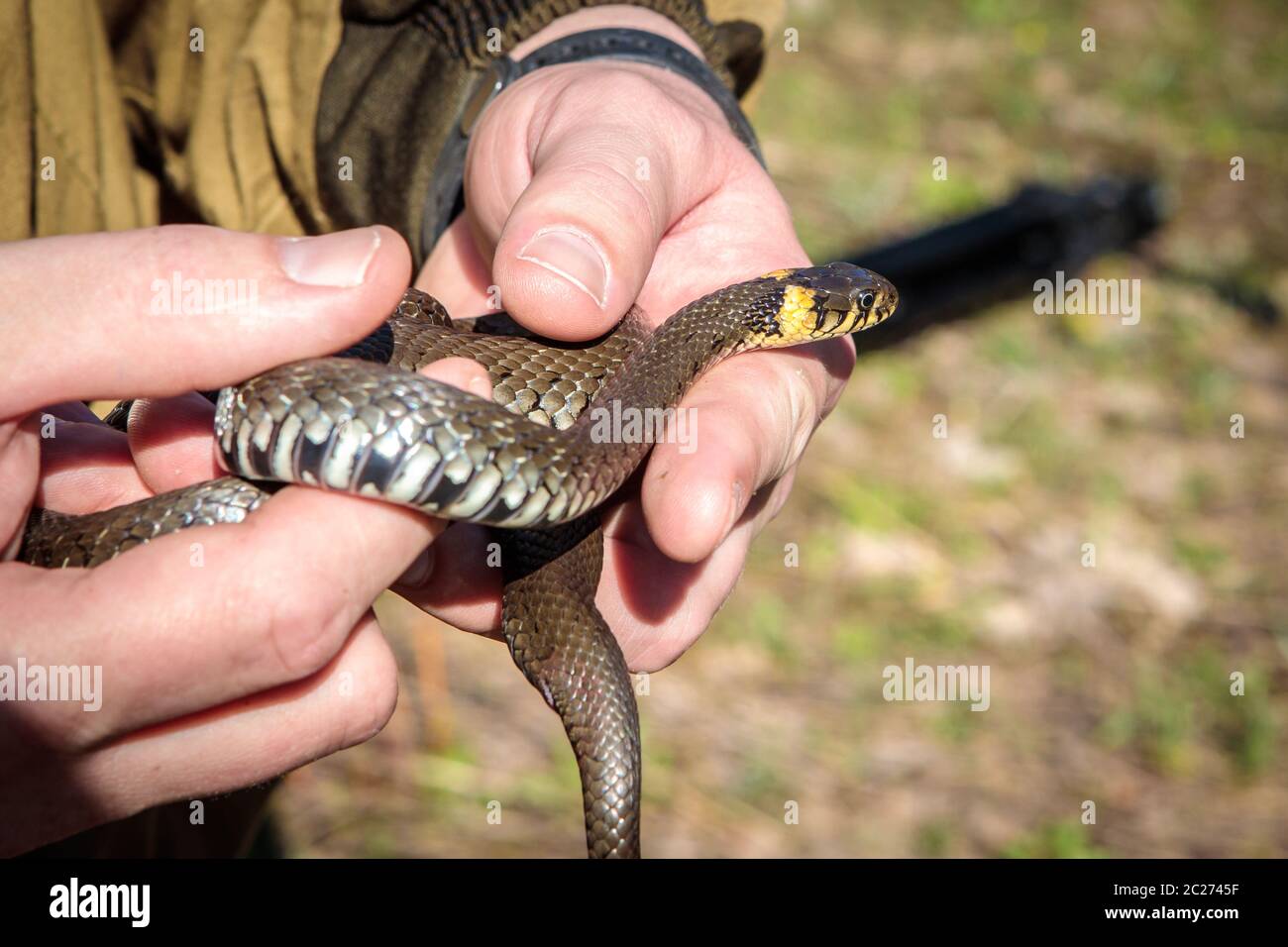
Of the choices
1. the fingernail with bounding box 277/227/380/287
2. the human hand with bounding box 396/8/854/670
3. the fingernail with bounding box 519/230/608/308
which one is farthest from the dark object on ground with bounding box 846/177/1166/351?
the fingernail with bounding box 277/227/380/287

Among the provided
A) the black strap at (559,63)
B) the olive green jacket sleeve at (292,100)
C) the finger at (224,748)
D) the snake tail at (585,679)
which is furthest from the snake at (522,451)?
the olive green jacket sleeve at (292,100)

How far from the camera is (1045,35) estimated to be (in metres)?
15.9

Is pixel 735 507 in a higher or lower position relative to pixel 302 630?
higher

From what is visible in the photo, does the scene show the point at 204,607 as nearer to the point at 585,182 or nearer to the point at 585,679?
the point at 585,679

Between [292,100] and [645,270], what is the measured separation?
7.89ft

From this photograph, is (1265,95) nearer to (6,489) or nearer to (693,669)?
(693,669)

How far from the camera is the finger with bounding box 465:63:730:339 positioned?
3.94 meters

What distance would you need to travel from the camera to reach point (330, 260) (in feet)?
11.3

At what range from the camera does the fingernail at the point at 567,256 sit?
3.90m

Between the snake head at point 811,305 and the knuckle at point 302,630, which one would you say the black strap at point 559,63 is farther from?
the knuckle at point 302,630

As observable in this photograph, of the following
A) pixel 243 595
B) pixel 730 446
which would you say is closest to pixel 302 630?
pixel 243 595

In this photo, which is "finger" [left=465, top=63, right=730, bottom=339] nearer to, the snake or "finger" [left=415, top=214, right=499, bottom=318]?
"finger" [left=415, top=214, right=499, bottom=318]

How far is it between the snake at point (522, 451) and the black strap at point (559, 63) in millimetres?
1074
